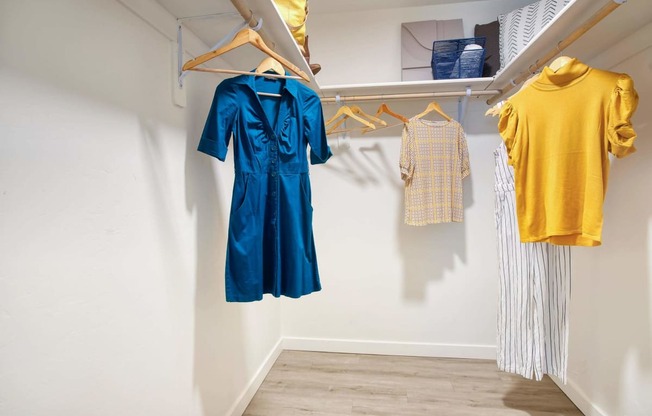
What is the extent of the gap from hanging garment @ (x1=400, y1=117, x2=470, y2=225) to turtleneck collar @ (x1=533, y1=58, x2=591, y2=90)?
0.63m

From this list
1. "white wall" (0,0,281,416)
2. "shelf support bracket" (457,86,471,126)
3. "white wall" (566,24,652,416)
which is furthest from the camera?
"shelf support bracket" (457,86,471,126)

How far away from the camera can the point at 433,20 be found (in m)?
2.12

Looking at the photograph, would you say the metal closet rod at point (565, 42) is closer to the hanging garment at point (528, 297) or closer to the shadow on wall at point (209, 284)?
the hanging garment at point (528, 297)

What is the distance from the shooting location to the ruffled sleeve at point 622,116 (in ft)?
3.65

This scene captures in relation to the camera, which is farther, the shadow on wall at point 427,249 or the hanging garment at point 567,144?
the shadow on wall at point 427,249

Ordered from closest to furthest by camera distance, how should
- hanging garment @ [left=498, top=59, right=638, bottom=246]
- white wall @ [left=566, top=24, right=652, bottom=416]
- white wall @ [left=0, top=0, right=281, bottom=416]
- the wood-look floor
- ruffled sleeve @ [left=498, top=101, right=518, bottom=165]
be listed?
1. white wall @ [left=0, top=0, right=281, bottom=416]
2. hanging garment @ [left=498, top=59, right=638, bottom=246]
3. white wall @ [left=566, top=24, right=652, bottom=416]
4. ruffled sleeve @ [left=498, top=101, right=518, bottom=165]
5. the wood-look floor

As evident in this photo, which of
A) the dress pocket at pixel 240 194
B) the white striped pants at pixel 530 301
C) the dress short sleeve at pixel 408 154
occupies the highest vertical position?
the dress short sleeve at pixel 408 154

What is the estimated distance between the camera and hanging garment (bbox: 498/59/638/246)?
117 cm

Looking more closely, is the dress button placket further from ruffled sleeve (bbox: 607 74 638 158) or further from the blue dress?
ruffled sleeve (bbox: 607 74 638 158)

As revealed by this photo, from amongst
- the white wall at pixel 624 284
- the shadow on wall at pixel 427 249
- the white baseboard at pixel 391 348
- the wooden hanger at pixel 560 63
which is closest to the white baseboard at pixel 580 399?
the white wall at pixel 624 284

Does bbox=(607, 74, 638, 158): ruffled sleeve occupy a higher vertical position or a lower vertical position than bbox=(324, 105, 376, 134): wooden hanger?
lower

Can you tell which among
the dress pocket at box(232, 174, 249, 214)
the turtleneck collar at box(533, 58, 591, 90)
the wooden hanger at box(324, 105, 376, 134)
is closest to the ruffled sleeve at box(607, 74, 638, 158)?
the turtleneck collar at box(533, 58, 591, 90)

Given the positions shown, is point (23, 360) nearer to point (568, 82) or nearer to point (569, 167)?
point (569, 167)

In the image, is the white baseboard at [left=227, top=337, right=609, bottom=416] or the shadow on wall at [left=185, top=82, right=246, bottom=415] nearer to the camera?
the shadow on wall at [left=185, top=82, right=246, bottom=415]
